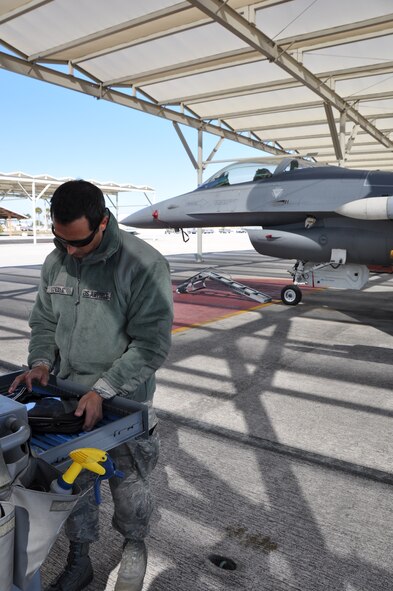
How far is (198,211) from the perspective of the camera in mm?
11461

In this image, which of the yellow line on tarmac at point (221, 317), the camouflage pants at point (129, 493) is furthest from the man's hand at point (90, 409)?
the yellow line on tarmac at point (221, 317)

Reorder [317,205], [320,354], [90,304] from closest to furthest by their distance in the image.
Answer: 1. [90,304]
2. [320,354]
3. [317,205]

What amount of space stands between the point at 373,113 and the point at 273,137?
5.43m

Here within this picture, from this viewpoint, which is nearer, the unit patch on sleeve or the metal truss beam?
the unit patch on sleeve

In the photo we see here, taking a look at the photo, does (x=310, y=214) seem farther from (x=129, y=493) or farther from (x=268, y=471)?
(x=129, y=493)

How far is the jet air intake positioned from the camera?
7879 mm

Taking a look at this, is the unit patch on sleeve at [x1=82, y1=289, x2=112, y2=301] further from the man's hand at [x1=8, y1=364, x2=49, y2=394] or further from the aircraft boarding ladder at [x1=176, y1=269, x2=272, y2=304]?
the aircraft boarding ladder at [x1=176, y1=269, x2=272, y2=304]

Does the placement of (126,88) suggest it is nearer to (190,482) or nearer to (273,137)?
(273,137)

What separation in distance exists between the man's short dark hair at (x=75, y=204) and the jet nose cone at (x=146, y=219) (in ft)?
34.2

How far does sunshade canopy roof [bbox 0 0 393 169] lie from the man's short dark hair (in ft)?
25.2

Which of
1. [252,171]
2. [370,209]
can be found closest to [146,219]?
[252,171]

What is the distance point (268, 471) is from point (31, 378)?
2.11 m

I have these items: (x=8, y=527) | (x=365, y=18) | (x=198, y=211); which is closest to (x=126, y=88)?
(x=198, y=211)

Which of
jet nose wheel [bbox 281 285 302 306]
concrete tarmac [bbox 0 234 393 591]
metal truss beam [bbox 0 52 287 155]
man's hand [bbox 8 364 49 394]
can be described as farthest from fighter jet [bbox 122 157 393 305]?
man's hand [bbox 8 364 49 394]
